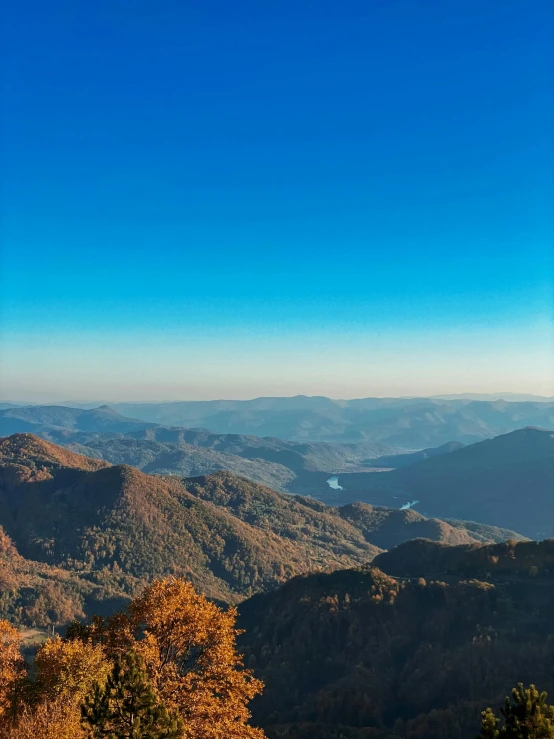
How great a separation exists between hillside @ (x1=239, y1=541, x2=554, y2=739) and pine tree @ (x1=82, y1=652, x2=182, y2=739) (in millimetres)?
44296

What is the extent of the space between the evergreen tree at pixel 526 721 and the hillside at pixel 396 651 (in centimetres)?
3953

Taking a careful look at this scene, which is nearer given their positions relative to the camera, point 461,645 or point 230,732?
point 230,732

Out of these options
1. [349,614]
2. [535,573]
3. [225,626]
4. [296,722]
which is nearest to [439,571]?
[535,573]

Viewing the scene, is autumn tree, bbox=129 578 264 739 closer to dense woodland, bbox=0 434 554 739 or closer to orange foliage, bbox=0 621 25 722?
dense woodland, bbox=0 434 554 739

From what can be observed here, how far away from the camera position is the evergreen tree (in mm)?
21328

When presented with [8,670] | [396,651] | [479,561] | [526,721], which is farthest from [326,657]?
[526,721]

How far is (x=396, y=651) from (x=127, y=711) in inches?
2709

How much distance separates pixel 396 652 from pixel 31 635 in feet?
370

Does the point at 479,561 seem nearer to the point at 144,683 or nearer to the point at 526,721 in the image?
the point at 526,721

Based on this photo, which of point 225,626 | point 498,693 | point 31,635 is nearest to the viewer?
point 225,626

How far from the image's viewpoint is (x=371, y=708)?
63.4 m

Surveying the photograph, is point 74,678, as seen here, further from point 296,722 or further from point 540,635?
point 540,635

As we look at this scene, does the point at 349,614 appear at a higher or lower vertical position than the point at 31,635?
higher

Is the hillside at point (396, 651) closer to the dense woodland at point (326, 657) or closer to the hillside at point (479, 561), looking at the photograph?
the dense woodland at point (326, 657)
